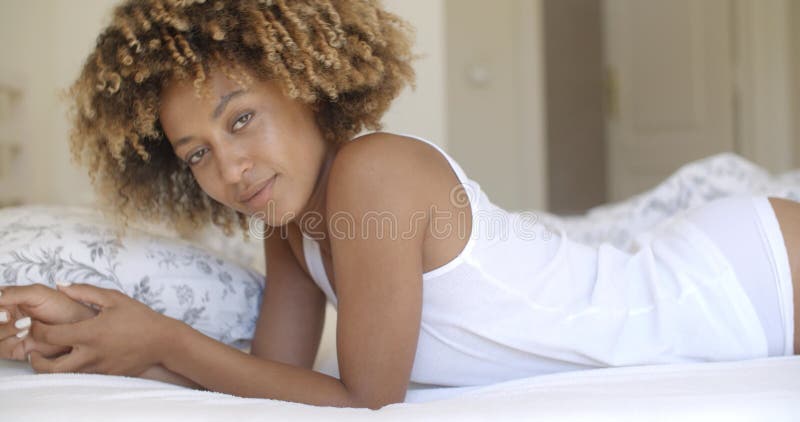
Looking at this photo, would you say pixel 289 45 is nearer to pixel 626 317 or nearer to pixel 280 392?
pixel 280 392

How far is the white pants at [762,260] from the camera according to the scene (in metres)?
1.04

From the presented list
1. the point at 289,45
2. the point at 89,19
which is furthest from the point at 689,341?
the point at 89,19

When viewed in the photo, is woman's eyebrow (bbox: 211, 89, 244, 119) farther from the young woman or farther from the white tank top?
the white tank top

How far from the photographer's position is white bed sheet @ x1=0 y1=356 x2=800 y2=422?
72cm

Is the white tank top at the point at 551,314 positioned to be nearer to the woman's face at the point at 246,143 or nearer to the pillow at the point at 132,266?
the woman's face at the point at 246,143

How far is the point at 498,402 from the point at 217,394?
305 mm

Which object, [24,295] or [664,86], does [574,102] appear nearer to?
[664,86]

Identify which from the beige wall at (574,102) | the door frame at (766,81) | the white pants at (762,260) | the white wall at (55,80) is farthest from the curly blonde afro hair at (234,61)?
the beige wall at (574,102)

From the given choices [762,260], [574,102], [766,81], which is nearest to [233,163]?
[762,260]

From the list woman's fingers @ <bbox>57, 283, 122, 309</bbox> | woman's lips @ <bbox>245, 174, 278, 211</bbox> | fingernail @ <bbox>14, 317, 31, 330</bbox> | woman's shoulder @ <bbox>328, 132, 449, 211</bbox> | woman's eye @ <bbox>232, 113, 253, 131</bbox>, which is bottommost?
fingernail @ <bbox>14, 317, 31, 330</bbox>

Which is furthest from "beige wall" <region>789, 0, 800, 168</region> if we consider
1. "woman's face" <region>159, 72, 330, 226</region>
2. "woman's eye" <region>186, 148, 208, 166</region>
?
"woman's eye" <region>186, 148, 208, 166</region>

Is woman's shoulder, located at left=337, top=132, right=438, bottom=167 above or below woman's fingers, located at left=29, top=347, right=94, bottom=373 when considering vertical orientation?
above

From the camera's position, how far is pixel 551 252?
1.14 metres

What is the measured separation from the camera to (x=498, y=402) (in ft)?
2.55
